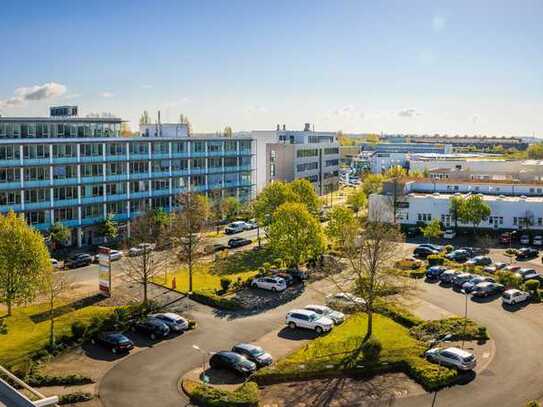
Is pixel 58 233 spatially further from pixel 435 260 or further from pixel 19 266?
pixel 435 260

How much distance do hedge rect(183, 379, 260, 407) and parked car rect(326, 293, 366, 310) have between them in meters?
11.6

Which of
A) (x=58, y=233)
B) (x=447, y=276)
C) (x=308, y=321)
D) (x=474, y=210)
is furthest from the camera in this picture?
(x=474, y=210)

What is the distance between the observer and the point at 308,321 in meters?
39.2

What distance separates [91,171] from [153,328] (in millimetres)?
36333

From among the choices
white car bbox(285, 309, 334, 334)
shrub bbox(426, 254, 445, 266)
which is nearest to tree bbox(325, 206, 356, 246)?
shrub bbox(426, 254, 445, 266)

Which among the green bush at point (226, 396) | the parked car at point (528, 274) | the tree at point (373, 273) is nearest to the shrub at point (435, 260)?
the parked car at point (528, 274)

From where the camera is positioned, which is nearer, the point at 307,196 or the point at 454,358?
the point at 454,358

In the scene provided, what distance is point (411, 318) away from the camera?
40.4 metres

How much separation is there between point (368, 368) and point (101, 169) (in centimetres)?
4807

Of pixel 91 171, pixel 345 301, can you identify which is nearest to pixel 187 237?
pixel 345 301

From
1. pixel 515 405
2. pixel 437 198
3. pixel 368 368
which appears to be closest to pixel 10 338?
pixel 368 368

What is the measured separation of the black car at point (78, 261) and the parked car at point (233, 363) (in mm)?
28899

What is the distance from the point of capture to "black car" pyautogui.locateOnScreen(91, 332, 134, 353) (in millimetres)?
35469

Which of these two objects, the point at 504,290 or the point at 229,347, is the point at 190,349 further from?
the point at 504,290
